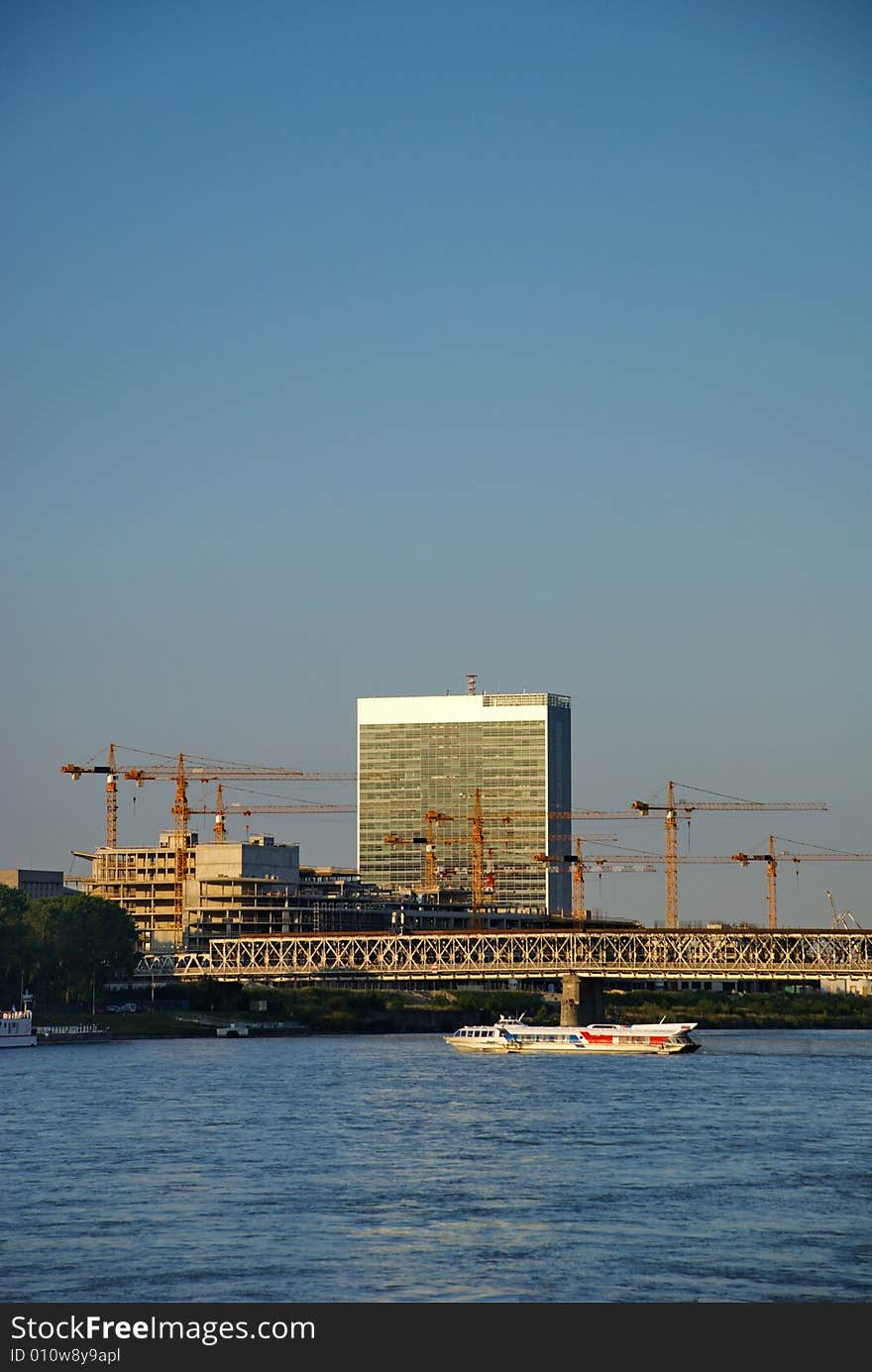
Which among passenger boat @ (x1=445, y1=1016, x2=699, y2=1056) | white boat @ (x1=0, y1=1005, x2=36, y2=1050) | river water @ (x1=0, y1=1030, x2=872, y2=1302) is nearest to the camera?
river water @ (x1=0, y1=1030, x2=872, y2=1302)

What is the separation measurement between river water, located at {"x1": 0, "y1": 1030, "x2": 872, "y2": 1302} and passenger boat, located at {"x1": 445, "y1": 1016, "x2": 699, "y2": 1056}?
4899 centimetres

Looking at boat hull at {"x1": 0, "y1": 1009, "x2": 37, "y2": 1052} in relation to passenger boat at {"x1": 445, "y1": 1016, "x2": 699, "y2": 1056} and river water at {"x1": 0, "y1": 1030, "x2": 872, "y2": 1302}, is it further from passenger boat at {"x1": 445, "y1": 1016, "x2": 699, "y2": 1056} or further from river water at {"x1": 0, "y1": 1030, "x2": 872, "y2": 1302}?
passenger boat at {"x1": 445, "y1": 1016, "x2": 699, "y2": 1056}

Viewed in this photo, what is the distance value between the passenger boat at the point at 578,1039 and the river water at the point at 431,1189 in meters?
49.0

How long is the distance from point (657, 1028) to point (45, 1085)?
259 feet

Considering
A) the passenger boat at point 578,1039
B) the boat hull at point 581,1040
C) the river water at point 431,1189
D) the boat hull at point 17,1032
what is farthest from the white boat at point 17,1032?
the boat hull at point 581,1040

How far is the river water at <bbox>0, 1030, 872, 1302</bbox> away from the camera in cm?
5244

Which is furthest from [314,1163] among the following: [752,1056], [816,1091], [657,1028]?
[657,1028]

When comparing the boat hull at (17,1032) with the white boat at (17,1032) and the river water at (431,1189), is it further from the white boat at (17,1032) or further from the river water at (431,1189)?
the river water at (431,1189)

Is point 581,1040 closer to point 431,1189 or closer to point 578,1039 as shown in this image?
point 578,1039

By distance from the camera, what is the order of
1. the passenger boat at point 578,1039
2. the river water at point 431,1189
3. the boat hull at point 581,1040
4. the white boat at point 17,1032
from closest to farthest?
the river water at point 431,1189 < the white boat at point 17,1032 < the boat hull at point 581,1040 < the passenger boat at point 578,1039

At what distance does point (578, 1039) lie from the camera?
641 ft

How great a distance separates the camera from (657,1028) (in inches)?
7431

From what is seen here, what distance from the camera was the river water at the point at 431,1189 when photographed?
5244 centimetres

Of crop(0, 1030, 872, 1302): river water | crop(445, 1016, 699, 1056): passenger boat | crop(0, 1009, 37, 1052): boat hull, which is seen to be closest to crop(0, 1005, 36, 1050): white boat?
crop(0, 1009, 37, 1052): boat hull
